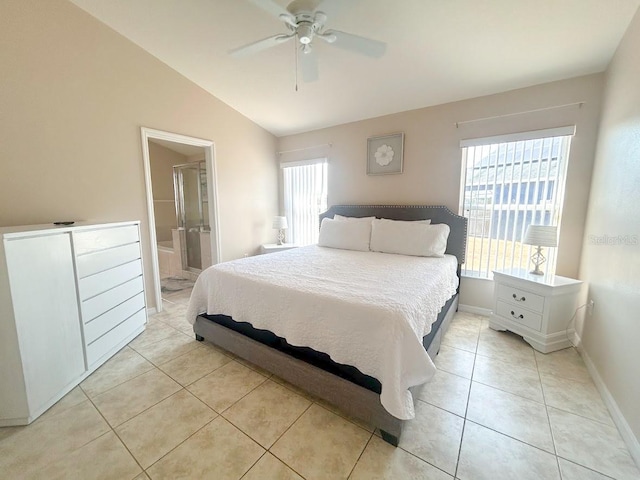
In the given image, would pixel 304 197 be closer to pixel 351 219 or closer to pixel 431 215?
pixel 351 219

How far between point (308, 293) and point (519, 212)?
8.20 ft

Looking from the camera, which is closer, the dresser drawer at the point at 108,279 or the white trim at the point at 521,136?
the dresser drawer at the point at 108,279

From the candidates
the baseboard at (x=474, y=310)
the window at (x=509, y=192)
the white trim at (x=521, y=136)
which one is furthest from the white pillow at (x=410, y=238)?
the white trim at (x=521, y=136)

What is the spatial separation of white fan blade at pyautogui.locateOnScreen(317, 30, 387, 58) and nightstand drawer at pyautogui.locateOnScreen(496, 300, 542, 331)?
250cm

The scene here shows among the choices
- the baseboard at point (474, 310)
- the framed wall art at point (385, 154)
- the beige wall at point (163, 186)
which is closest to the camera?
the baseboard at point (474, 310)

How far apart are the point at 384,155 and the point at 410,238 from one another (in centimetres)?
125

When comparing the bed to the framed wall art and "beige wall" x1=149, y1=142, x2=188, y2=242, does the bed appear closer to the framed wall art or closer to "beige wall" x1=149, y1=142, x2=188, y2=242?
the framed wall art

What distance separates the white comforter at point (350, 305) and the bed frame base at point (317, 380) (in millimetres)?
119

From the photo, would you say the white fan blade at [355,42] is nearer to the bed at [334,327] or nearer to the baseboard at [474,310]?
the bed at [334,327]

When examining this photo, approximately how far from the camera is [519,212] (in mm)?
2760

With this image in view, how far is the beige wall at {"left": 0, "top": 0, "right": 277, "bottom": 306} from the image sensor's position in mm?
2064

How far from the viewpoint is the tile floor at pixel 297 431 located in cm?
129

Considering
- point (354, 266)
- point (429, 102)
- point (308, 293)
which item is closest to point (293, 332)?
point (308, 293)

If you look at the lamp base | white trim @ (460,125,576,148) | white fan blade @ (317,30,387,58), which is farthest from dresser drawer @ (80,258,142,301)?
A: the lamp base
